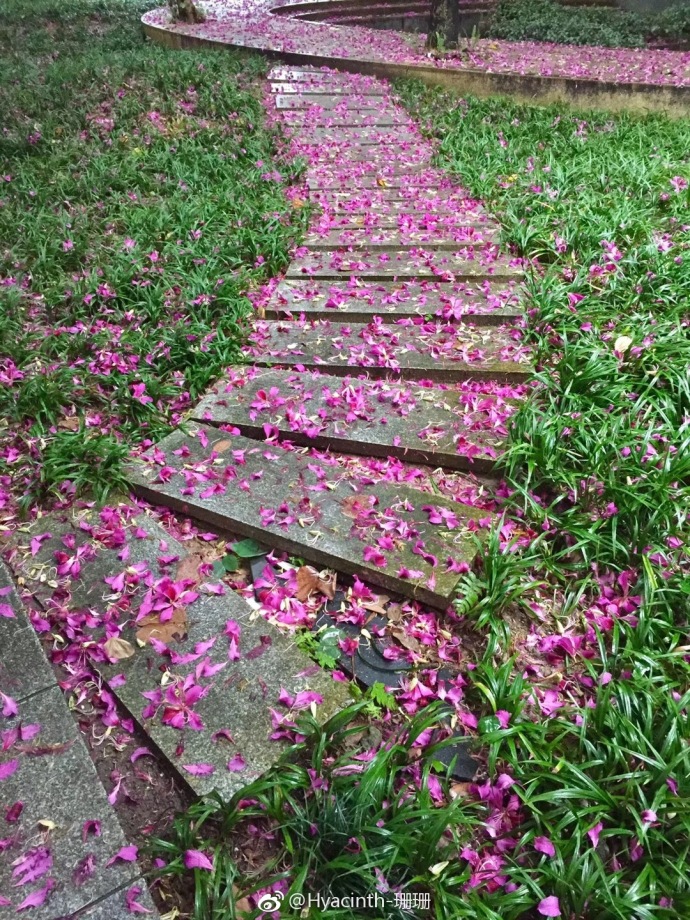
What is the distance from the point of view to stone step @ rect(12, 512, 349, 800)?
1625mm

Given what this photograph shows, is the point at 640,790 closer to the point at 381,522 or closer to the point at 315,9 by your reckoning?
the point at 381,522

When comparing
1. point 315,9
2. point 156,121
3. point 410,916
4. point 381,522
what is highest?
point 315,9

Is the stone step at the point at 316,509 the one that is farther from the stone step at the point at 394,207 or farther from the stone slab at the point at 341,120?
the stone slab at the point at 341,120

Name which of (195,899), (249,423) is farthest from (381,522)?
(195,899)

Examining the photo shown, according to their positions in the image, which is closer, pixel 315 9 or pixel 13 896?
pixel 13 896

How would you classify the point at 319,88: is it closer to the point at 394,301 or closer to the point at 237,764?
the point at 394,301

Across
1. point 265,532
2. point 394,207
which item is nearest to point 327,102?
point 394,207

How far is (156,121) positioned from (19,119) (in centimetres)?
125

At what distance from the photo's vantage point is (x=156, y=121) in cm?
591

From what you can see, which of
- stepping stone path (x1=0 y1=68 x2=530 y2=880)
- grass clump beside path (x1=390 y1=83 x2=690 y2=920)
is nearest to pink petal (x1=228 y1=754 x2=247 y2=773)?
stepping stone path (x1=0 y1=68 x2=530 y2=880)

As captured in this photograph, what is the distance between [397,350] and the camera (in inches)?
124

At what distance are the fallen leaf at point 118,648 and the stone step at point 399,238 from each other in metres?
3.20

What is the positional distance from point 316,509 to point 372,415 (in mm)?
646

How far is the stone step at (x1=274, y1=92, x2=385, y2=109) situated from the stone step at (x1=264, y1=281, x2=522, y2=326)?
14.4ft
